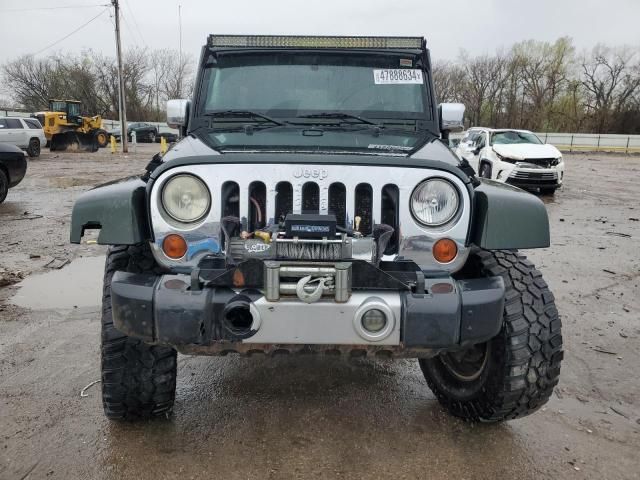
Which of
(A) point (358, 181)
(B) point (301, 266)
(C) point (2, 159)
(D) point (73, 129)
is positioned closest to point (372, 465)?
(B) point (301, 266)

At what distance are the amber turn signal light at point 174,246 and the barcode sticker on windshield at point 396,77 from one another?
1.85 m

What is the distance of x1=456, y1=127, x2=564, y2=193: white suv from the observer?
1283cm

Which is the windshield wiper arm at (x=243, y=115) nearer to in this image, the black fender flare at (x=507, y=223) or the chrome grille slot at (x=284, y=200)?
the chrome grille slot at (x=284, y=200)

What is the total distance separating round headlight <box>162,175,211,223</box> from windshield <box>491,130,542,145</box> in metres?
13.0

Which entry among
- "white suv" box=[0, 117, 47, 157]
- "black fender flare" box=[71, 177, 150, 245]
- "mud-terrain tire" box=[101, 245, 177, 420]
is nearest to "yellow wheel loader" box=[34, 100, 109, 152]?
"white suv" box=[0, 117, 47, 157]

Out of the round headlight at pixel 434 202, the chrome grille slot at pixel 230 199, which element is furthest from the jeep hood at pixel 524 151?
the chrome grille slot at pixel 230 199

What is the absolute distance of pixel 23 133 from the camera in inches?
878

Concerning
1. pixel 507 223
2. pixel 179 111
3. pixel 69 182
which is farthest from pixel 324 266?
pixel 69 182

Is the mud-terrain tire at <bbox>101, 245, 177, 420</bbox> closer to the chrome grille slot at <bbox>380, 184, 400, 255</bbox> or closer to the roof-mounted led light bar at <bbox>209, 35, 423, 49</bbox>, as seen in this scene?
the chrome grille slot at <bbox>380, 184, 400, 255</bbox>

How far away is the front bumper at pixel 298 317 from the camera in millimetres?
2125

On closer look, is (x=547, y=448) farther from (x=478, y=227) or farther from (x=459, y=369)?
(x=478, y=227)

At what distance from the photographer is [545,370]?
2549mm

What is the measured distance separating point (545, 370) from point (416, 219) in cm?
95

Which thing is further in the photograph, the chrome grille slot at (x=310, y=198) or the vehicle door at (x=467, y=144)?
the vehicle door at (x=467, y=144)
